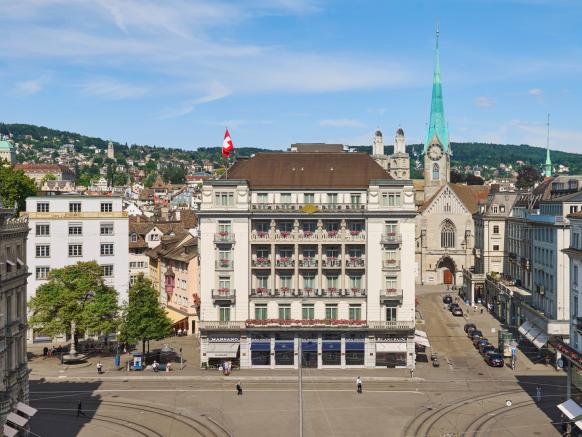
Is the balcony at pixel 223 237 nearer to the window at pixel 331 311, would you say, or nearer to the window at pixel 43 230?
the window at pixel 331 311

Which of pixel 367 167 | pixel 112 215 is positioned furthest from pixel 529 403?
pixel 112 215

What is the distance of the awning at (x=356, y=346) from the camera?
87150 mm

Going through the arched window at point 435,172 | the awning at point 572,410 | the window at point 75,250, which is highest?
the arched window at point 435,172

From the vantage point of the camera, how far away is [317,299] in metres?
87.6

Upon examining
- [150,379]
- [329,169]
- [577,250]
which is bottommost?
[150,379]

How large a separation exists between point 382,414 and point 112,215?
49228mm

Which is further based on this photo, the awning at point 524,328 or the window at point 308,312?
the awning at point 524,328

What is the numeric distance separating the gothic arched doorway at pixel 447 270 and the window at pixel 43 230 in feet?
305

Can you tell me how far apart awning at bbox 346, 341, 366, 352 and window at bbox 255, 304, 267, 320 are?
959 cm

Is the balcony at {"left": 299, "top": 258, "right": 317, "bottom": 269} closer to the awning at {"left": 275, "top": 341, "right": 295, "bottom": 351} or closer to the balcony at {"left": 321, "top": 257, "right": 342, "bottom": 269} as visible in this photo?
the balcony at {"left": 321, "top": 257, "right": 342, "bottom": 269}

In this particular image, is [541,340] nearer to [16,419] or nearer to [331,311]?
[331,311]

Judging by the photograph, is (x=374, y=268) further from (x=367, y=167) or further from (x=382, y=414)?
(x=382, y=414)

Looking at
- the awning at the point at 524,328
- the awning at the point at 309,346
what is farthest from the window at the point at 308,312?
the awning at the point at 524,328

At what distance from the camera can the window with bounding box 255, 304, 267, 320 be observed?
87938 mm
